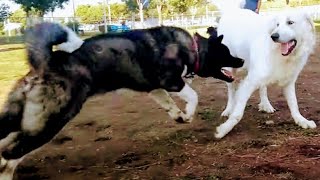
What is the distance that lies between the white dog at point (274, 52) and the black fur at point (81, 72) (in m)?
0.70

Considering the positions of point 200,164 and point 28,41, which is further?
point 200,164

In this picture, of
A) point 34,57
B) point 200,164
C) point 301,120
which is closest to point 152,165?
point 200,164

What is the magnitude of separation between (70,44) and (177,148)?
158 cm

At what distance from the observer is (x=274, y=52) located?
17.1 feet

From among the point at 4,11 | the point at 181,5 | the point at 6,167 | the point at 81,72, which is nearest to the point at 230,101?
the point at 81,72

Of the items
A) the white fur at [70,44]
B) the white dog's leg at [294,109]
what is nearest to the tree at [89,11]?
the white dog's leg at [294,109]

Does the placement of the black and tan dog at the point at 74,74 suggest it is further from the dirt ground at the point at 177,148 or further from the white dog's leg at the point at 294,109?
the white dog's leg at the point at 294,109

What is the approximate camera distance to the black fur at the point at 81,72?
13.0ft

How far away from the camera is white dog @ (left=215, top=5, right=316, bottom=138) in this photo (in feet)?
16.5

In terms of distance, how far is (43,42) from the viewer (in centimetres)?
402

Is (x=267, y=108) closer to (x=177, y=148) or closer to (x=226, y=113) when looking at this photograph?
(x=226, y=113)

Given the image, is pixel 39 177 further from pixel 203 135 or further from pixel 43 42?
pixel 203 135

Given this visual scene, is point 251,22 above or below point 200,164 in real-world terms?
above

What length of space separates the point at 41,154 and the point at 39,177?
2.39 ft
